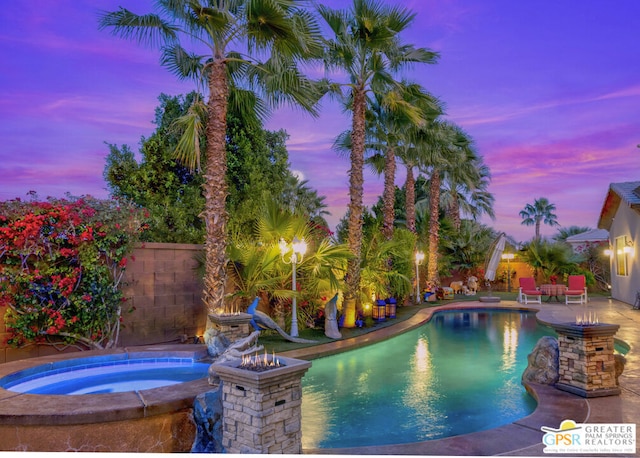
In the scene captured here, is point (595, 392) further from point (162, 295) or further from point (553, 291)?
point (553, 291)

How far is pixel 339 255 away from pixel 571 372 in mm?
5389

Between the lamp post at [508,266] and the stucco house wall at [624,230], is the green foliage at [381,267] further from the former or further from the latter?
the lamp post at [508,266]

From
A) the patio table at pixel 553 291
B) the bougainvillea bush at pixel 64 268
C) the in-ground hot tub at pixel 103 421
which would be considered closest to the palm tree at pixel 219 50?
the bougainvillea bush at pixel 64 268

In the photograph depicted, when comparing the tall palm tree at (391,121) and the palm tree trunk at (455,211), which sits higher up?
the tall palm tree at (391,121)

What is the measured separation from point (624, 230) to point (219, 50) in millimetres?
14644

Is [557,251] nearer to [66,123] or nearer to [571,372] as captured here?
[571,372]

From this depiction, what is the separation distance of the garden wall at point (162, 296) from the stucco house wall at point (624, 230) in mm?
11479

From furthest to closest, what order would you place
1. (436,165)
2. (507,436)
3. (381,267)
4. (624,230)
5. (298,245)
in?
(436,165), (624,230), (381,267), (298,245), (507,436)

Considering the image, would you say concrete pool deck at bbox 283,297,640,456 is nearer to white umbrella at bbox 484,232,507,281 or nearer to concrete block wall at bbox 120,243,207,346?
concrete block wall at bbox 120,243,207,346

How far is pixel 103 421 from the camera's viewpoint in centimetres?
383

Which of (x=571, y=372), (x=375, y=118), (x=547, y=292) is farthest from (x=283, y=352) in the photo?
(x=547, y=292)

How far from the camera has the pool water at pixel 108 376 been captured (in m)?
5.32

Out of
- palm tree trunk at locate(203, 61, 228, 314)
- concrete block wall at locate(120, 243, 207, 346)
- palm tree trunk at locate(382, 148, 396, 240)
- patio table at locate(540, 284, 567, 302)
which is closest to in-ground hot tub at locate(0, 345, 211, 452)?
palm tree trunk at locate(203, 61, 228, 314)

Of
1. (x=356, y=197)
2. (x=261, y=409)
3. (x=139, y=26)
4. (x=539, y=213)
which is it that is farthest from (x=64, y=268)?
(x=539, y=213)
